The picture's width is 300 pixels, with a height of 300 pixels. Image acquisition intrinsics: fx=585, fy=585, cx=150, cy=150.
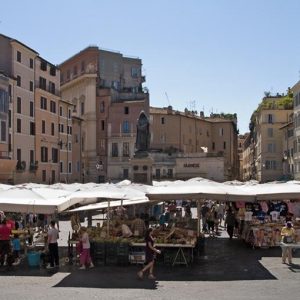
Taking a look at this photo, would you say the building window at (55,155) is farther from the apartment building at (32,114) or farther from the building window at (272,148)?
the building window at (272,148)

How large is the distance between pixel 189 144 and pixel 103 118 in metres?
18.9

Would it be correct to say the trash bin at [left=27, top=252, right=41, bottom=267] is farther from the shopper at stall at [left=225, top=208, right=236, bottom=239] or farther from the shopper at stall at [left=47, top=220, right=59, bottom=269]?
the shopper at stall at [left=225, top=208, right=236, bottom=239]

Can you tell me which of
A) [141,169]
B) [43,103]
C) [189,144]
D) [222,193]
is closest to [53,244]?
[222,193]

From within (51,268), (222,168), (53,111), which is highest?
(53,111)

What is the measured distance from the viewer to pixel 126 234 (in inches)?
761

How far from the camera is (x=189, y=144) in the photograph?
314 ft

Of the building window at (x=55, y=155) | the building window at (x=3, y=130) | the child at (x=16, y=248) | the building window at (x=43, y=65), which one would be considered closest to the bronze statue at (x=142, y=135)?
the building window at (x=3, y=130)

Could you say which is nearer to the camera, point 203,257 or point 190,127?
point 203,257

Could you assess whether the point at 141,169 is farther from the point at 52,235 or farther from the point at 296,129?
the point at 52,235

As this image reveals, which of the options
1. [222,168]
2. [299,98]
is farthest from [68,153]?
[299,98]

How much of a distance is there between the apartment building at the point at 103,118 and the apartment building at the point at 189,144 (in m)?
4.88

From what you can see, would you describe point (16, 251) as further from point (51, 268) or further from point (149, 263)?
point (149, 263)

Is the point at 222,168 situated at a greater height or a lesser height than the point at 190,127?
lesser

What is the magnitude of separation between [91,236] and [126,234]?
1.18 meters
